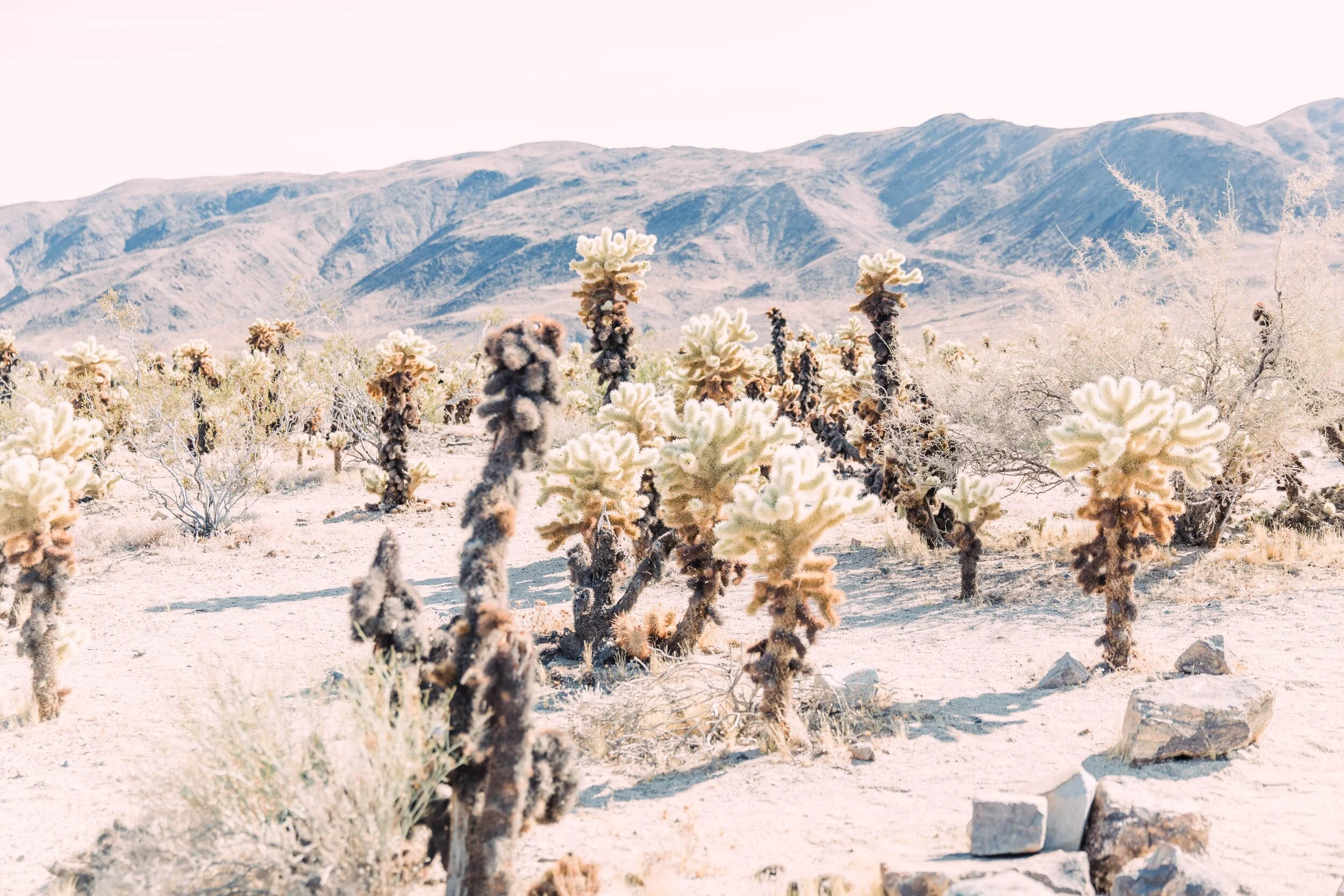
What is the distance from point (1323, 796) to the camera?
475 centimetres

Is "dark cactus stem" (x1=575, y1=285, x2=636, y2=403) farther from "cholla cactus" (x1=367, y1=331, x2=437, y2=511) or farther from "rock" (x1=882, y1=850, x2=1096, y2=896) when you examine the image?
"rock" (x1=882, y1=850, x2=1096, y2=896)

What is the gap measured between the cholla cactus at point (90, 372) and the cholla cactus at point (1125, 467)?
1606cm

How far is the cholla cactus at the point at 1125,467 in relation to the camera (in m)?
6.47

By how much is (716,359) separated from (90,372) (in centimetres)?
1276

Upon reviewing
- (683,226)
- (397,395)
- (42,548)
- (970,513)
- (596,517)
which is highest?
(683,226)

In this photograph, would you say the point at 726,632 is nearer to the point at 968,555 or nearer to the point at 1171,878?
the point at 968,555

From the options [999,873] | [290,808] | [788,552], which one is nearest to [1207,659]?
[788,552]

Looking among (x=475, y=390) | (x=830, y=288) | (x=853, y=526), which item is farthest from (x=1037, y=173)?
(x=853, y=526)

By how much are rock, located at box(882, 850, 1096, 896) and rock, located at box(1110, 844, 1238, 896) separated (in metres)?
0.15

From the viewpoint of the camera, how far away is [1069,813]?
4.10 metres

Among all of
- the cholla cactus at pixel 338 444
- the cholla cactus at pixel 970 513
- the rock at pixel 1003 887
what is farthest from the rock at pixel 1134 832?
the cholla cactus at pixel 338 444

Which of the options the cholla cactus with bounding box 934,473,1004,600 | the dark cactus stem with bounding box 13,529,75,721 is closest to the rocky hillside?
the cholla cactus with bounding box 934,473,1004,600

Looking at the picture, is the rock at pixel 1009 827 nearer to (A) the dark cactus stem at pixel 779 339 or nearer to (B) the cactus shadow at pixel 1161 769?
(B) the cactus shadow at pixel 1161 769

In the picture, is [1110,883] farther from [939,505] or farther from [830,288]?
[830,288]
